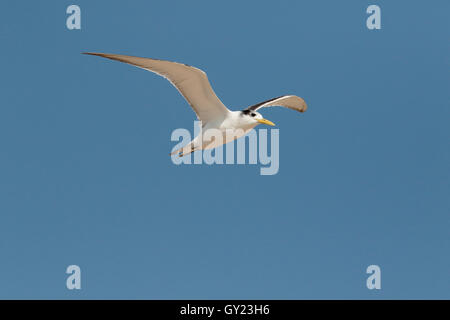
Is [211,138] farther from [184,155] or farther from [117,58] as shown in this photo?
[117,58]

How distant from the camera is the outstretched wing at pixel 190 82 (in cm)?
979

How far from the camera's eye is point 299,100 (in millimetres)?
14344

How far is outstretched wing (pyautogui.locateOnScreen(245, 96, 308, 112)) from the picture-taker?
1252 cm

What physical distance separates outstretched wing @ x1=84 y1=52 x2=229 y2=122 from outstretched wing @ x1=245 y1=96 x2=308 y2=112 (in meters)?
1.20

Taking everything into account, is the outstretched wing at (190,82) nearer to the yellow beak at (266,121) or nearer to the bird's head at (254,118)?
the bird's head at (254,118)

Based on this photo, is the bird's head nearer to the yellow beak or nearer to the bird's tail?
the yellow beak

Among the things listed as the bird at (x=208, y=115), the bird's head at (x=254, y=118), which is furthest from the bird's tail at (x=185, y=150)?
the bird's head at (x=254, y=118)

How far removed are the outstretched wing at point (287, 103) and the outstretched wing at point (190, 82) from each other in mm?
1200

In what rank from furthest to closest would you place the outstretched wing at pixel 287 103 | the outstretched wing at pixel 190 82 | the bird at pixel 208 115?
the outstretched wing at pixel 287 103, the bird at pixel 208 115, the outstretched wing at pixel 190 82

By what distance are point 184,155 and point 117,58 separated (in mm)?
2952

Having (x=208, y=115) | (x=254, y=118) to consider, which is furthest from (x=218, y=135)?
(x=254, y=118)

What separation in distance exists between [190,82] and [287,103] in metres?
4.39

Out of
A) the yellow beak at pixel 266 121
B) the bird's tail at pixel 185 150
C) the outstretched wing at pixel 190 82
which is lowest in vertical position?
the bird's tail at pixel 185 150

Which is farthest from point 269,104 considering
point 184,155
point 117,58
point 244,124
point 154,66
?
point 117,58
